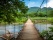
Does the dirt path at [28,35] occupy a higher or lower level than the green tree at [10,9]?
lower

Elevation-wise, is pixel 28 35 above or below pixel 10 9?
below

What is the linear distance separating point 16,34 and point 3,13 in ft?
3.11

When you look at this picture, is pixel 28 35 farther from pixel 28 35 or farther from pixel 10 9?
pixel 10 9

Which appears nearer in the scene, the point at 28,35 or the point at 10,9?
the point at 28,35

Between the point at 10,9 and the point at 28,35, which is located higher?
the point at 10,9

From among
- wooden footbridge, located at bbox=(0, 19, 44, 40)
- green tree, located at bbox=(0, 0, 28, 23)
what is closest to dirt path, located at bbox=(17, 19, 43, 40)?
wooden footbridge, located at bbox=(0, 19, 44, 40)

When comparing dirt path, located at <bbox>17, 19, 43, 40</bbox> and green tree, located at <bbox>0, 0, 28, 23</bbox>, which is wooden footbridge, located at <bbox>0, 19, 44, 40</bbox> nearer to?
dirt path, located at <bbox>17, 19, 43, 40</bbox>

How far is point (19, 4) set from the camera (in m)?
6.99

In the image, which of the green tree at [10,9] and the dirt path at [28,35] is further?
the green tree at [10,9]

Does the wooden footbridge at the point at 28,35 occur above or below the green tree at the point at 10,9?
below

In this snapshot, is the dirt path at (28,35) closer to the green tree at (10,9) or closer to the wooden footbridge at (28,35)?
the wooden footbridge at (28,35)

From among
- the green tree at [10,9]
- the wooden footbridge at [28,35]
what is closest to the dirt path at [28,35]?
the wooden footbridge at [28,35]

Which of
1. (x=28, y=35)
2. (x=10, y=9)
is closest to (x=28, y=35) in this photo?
(x=28, y=35)

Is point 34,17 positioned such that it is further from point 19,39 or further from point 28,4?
point 19,39
